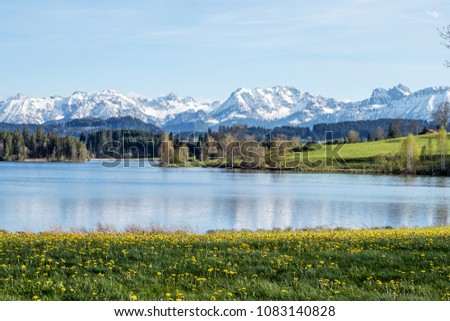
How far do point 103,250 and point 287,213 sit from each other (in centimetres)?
3805

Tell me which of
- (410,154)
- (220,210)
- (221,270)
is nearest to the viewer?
(221,270)

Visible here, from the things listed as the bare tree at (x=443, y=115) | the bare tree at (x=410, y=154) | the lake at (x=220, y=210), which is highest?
the bare tree at (x=443, y=115)

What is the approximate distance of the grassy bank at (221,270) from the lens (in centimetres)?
1210

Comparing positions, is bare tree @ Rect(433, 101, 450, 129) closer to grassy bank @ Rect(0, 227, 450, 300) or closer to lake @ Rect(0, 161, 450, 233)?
lake @ Rect(0, 161, 450, 233)

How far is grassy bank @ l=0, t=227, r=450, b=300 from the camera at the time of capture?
12.1 m

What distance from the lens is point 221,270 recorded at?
14.5m

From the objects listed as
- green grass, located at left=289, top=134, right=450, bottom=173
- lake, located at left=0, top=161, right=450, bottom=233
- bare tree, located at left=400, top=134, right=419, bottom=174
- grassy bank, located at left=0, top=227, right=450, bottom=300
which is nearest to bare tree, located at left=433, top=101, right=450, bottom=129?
green grass, located at left=289, top=134, right=450, bottom=173

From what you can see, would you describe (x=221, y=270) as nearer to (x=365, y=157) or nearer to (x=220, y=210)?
(x=220, y=210)

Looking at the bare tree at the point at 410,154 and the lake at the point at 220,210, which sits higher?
the bare tree at the point at 410,154

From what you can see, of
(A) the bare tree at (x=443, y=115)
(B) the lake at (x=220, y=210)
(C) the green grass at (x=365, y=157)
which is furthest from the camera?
(C) the green grass at (x=365, y=157)

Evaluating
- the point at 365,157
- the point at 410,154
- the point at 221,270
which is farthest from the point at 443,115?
the point at 221,270

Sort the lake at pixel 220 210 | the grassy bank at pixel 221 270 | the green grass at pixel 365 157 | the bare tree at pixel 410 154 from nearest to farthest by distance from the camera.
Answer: the grassy bank at pixel 221 270 → the lake at pixel 220 210 → the bare tree at pixel 410 154 → the green grass at pixel 365 157

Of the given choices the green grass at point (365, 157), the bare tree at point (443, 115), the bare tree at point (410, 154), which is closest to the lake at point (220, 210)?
the bare tree at point (410, 154)

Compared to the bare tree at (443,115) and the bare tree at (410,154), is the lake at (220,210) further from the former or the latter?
the bare tree at (443,115)
